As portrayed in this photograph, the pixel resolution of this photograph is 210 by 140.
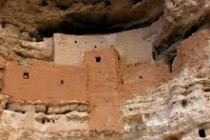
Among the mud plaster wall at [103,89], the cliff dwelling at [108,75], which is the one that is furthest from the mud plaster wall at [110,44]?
the mud plaster wall at [103,89]

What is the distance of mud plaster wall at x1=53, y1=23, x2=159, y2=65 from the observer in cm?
1476

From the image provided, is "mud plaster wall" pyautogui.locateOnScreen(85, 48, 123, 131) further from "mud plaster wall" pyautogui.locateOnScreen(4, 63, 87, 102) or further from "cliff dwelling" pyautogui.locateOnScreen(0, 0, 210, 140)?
"mud plaster wall" pyautogui.locateOnScreen(4, 63, 87, 102)

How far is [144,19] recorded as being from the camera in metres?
15.5

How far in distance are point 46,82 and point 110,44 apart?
10.4ft

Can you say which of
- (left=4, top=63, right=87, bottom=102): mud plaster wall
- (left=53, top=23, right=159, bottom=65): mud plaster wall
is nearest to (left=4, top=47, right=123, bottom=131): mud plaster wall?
(left=4, top=63, right=87, bottom=102): mud plaster wall

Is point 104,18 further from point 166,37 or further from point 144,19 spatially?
point 166,37

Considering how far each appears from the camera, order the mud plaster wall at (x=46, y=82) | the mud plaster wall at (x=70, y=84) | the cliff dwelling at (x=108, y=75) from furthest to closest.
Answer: the mud plaster wall at (x=46, y=82) < the mud plaster wall at (x=70, y=84) < the cliff dwelling at (x=108, y=75)

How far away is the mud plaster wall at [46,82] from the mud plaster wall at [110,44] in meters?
1.40

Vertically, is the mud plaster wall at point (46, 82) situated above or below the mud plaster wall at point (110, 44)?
below

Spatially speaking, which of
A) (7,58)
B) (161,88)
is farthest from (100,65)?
(7,58)

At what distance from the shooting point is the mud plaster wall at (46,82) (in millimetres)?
12852

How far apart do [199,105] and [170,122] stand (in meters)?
0.76

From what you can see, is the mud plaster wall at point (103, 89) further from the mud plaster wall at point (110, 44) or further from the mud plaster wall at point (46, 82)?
the mud plaster wall at point (110, 44)

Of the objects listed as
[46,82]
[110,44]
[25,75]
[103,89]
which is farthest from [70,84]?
[110,44]
